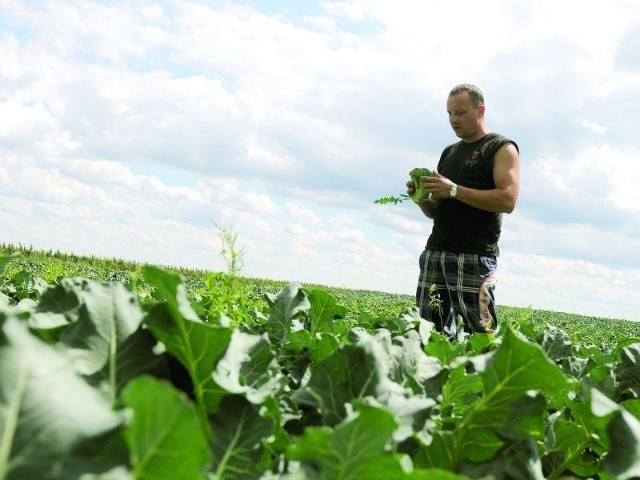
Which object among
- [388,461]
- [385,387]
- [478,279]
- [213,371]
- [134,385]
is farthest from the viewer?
[478,279]

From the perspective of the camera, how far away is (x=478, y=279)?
6.20 metres

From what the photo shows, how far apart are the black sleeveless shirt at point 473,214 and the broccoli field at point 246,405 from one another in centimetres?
458

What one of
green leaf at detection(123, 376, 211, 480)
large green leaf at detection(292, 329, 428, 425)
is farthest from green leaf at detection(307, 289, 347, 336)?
green leaf at detection(123, 376, 211, 480)

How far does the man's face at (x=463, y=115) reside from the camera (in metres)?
6.20

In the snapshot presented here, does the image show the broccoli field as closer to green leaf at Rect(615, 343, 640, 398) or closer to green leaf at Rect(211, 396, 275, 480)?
green leaf at Rect(211, 396, 275, 480)

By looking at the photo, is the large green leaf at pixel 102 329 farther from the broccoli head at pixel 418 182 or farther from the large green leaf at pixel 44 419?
the broccoli head at pixel 418 182

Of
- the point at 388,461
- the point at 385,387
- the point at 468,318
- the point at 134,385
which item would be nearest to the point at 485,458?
the point at 385,387

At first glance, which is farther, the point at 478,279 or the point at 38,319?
the point at 478,279

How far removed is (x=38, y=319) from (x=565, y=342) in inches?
77.1

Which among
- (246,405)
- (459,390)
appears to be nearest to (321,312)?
(459,390)

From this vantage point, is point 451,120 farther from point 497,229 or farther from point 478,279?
point 478,279

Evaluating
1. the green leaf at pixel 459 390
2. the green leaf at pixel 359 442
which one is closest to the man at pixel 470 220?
the green leaf at pixel 459 390

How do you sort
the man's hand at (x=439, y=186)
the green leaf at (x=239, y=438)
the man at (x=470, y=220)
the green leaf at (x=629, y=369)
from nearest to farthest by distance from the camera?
the green leaf at (x=239, y=438) → the green leaf at (x=629, y=369) → the man's hand at (x=439, y=186) → the man at (x=470, y=220)

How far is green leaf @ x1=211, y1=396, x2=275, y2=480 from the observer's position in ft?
3.43
